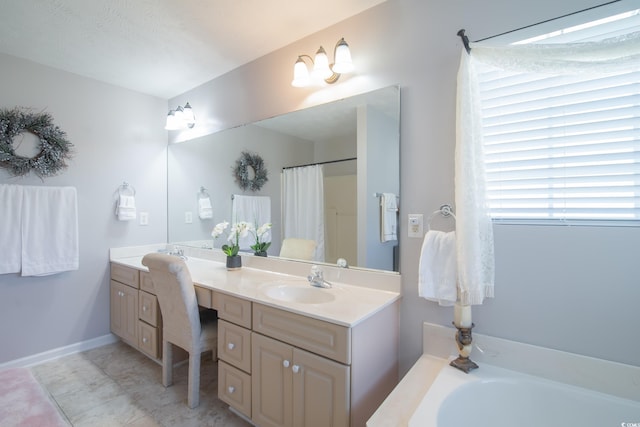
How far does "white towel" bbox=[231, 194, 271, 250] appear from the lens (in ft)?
7.64

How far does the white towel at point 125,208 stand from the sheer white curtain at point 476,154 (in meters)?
2.83

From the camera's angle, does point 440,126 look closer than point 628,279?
No

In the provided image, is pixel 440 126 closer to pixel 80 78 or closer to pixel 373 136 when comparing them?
pixel 373 136

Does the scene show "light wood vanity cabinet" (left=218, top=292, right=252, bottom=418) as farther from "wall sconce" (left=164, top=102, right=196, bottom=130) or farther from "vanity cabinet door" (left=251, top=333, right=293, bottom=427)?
"wall sconce" (left=164, top=102, right=196, bottom=130)

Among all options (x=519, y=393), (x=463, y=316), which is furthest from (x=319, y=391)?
(x=519, y=393)

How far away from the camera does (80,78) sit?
259 cm

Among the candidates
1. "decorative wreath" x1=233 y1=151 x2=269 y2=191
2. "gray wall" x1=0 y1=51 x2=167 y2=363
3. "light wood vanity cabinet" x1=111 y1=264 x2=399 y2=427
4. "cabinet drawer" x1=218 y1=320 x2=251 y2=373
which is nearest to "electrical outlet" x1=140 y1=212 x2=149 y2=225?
"gray wall" x1=0 y1=51 x2=167 y2=363

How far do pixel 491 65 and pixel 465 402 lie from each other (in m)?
1.44

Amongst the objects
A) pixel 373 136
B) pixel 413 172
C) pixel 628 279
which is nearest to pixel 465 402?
pixel 628 279

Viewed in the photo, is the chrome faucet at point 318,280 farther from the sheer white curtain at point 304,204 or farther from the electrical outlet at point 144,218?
the electrical outlet at point 144,218

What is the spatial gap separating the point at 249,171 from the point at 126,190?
1338 mm

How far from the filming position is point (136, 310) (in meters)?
2.42

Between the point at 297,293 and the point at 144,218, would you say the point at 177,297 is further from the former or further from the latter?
the point at 144,218

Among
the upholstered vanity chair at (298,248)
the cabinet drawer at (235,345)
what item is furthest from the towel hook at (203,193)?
the cabinet drawer at (235,345)
